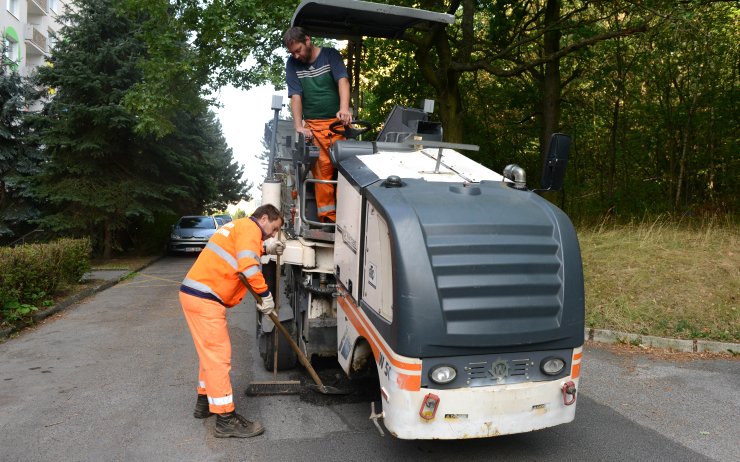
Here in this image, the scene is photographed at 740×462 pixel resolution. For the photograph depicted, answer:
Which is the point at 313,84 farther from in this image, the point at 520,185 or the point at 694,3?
the point at 694,3

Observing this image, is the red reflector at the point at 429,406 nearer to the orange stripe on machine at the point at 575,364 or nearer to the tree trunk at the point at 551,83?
the orange stripe on machine at the point at 575,364

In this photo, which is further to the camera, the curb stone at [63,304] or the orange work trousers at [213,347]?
the curb stone at [63,304]

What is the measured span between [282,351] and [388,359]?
2493 mm

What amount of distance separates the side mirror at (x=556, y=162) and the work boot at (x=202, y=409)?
3162 mm

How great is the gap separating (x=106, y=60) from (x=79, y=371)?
14.1 meters

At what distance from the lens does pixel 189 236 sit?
72.2 ft

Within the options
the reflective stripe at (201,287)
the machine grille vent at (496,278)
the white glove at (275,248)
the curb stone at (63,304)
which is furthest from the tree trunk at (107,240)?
the machine grille vent at (496,278)

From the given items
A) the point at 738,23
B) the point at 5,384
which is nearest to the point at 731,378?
the point at 5,384

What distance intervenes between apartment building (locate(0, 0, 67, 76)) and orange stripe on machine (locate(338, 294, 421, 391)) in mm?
25996

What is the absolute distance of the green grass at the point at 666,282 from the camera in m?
7.61

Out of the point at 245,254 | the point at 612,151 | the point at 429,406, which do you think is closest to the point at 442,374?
the point at 429,406

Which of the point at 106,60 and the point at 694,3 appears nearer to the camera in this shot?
the point at 694,3

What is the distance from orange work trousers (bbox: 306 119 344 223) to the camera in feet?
18.8

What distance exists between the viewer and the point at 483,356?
373 centimetres
